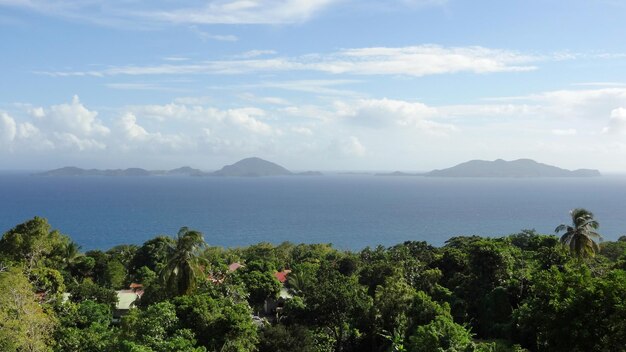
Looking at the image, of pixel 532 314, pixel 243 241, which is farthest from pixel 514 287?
pixel 243 241

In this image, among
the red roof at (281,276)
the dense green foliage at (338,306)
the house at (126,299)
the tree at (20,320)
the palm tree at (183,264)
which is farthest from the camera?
the red roof at (281,276)

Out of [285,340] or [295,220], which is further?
[295,220]

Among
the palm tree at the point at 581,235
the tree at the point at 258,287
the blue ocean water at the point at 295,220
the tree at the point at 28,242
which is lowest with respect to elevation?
the blue ocean water at the point at 295,220

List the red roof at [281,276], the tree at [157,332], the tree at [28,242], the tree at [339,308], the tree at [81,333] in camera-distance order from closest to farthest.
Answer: the tree at [157,332]
the tree at [81,333]
the tree at [339,308]
the tree at [28,242]
the red roof at [281,276]

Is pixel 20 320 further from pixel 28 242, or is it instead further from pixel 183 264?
pixel 28 242

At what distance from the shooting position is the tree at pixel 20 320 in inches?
770

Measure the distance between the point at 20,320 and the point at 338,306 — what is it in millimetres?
15404

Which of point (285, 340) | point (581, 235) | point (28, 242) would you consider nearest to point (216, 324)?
point (285, 340)

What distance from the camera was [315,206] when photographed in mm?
199750

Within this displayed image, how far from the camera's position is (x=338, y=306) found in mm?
27516

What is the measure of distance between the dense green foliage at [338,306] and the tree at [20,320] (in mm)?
50

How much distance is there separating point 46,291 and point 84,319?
435cm

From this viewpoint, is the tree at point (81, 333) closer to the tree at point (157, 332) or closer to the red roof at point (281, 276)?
the tree at point (157, 332)

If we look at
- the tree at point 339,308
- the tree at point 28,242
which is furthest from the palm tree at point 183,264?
the tree at point 28,242
